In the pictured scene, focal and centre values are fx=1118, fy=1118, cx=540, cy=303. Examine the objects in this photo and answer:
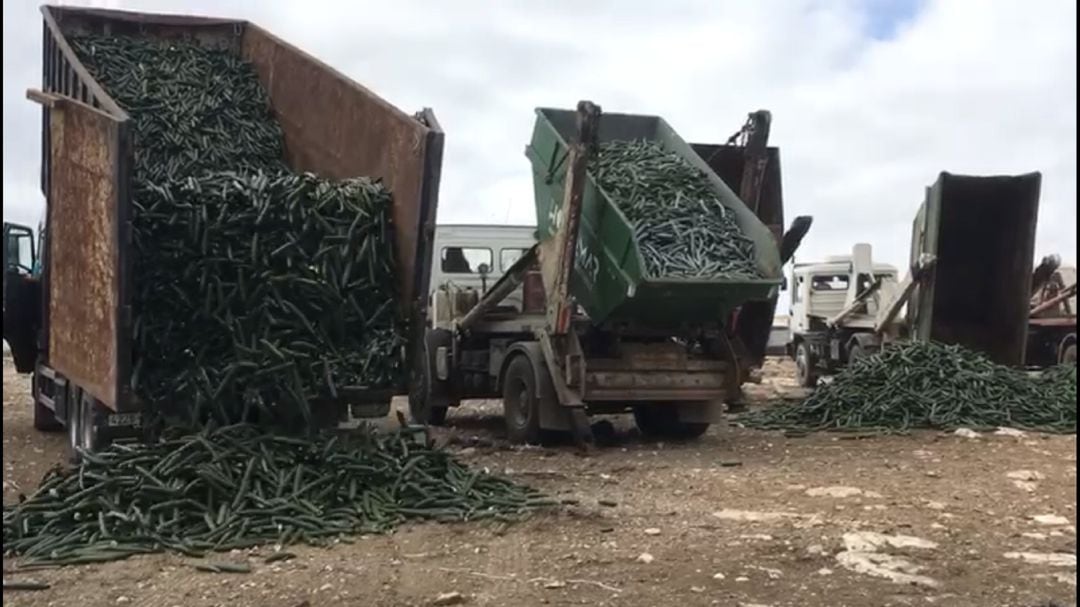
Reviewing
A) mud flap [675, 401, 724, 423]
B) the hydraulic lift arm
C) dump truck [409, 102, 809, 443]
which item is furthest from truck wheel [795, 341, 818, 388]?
mud flap [675, 401, 724, 423]

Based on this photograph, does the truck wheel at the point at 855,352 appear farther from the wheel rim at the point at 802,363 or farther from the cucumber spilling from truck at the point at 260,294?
the cucumber spilling from truck at the point at 260,294

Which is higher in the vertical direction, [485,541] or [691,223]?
[691,223]

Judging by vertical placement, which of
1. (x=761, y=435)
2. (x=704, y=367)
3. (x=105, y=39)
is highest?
(x=105, y=39)

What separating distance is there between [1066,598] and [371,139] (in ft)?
16.5

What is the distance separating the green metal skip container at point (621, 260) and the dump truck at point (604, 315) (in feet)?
0.04

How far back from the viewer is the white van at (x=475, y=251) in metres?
12.2

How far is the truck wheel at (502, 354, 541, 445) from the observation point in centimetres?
966

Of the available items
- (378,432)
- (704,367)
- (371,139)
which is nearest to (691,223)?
(704,367)

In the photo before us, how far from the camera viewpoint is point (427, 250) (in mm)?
6781

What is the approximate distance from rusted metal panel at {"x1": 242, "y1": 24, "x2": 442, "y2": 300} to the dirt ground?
190 centimetres

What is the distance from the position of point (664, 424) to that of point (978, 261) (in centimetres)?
492

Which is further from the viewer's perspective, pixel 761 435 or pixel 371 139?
pixel 761 435

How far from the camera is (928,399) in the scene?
11.2 meters

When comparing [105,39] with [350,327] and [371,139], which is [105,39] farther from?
[350,327]
